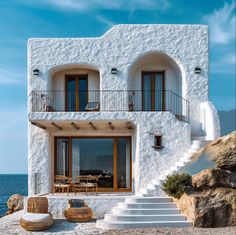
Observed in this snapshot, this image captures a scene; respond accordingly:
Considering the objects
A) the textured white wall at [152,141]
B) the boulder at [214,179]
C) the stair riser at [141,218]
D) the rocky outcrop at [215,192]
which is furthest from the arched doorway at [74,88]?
the stair riser at [141,218]

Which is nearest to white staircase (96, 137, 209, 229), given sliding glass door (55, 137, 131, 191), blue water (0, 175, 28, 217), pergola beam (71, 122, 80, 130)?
sliding glass door (55, 137, 131, 191)

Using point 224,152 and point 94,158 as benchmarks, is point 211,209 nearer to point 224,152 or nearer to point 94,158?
point 224,152

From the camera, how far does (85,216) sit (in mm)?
15398

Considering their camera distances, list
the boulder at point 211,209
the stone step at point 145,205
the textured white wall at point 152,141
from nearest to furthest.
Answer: the boulder at point 211,209
the stone step at point 145,205
the textured white wall at point 152,141

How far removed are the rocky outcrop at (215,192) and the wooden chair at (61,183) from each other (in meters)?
4.91

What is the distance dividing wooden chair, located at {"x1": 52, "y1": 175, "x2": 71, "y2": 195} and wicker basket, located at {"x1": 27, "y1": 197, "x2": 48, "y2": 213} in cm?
212

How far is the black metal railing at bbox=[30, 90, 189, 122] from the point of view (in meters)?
19.5

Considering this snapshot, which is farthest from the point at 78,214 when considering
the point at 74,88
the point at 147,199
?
the point at 74,88

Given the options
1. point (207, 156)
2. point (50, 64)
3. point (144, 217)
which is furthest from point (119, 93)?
point (144, 217)

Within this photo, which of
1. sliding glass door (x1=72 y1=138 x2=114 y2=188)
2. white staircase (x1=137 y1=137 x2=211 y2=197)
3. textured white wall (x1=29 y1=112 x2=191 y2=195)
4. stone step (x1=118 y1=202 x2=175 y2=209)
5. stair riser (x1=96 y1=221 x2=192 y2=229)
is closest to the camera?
stair riser (x1=96 y1=221 x2=192 y2=229)

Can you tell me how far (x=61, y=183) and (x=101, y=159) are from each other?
88.9 inches

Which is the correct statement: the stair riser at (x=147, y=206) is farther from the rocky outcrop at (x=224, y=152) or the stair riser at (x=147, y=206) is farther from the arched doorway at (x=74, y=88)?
the arched doorway at (x=74, y=88)

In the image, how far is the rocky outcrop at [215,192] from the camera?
14367 mm

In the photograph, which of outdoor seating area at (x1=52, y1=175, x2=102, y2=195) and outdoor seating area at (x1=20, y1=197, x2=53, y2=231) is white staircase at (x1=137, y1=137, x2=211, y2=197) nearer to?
outdoor seating area at (x1=52, y1=175, x2=102, y2=195)
